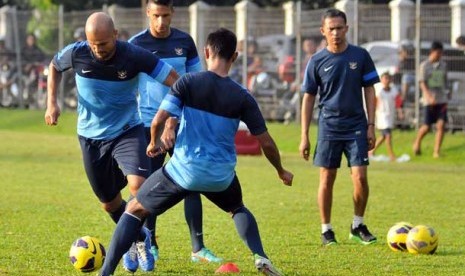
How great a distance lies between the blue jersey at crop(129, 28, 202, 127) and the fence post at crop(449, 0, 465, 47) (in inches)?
651

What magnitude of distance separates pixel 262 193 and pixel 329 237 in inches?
220

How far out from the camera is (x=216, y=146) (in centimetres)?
862

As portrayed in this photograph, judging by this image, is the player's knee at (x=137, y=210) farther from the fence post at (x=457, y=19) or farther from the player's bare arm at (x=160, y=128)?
the fence post at (x=457, y=19)

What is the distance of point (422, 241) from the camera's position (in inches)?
437

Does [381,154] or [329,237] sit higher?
[329,237]

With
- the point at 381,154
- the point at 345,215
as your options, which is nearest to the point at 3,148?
the point at 381,154

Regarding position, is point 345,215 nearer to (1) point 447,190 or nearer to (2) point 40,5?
(1) point 447,190

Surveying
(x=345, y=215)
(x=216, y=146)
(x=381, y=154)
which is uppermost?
(x=216, y=146)

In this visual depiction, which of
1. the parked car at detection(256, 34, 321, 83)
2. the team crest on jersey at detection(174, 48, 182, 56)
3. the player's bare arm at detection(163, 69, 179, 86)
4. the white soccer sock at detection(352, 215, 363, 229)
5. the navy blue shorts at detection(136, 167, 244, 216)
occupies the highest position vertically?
the team crest on jersey at detection(174, 48, 182, 56)

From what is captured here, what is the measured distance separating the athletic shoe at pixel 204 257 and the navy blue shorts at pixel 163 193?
4.84ft

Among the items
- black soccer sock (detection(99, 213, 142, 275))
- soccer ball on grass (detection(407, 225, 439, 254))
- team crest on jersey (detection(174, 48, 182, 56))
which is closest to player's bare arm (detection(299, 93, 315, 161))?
soccer ball on grass (detection(407, 225, 439, 254))

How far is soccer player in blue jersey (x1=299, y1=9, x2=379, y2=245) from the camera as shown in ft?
38.9

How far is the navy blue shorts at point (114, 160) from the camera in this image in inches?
379

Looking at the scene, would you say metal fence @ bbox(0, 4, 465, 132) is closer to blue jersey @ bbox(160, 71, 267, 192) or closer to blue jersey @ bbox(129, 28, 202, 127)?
blue jersey @ bbox(129, 28, 202, 127)
